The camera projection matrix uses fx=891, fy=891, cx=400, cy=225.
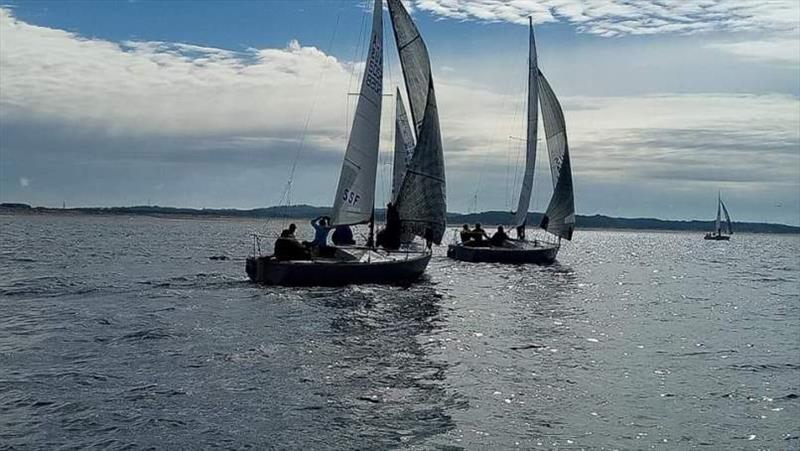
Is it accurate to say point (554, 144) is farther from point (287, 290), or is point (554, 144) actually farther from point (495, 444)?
point (495, 444)

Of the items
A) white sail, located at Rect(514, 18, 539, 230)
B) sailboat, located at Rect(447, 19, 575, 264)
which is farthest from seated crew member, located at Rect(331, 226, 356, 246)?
white sail, located at Rect(514, 18, 539, 230)

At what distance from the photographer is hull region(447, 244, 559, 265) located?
4541 cm

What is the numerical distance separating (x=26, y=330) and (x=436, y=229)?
2018cm

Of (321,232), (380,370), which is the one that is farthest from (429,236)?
(380,370)

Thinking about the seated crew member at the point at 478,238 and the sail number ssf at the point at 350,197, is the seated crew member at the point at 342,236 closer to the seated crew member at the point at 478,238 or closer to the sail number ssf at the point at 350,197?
the sail number ssf at the point at 350,197

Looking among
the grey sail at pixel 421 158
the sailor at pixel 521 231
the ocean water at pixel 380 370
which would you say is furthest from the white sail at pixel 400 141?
the ocean water at pixel 380 370

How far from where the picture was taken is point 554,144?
52906 mm

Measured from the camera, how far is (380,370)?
15695mm

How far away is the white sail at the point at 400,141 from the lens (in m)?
49.1

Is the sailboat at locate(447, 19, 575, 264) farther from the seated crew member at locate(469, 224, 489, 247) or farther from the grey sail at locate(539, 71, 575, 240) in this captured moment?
the seated crew member at locate(469, 224, 489, 247)

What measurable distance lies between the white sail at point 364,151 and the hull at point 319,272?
3508 mm

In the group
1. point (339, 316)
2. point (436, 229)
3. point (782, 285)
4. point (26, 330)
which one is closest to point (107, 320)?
point (26, 330)

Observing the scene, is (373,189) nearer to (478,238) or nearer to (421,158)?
(421,158)

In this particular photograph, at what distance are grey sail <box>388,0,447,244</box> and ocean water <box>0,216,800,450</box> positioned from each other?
653 centimetres
